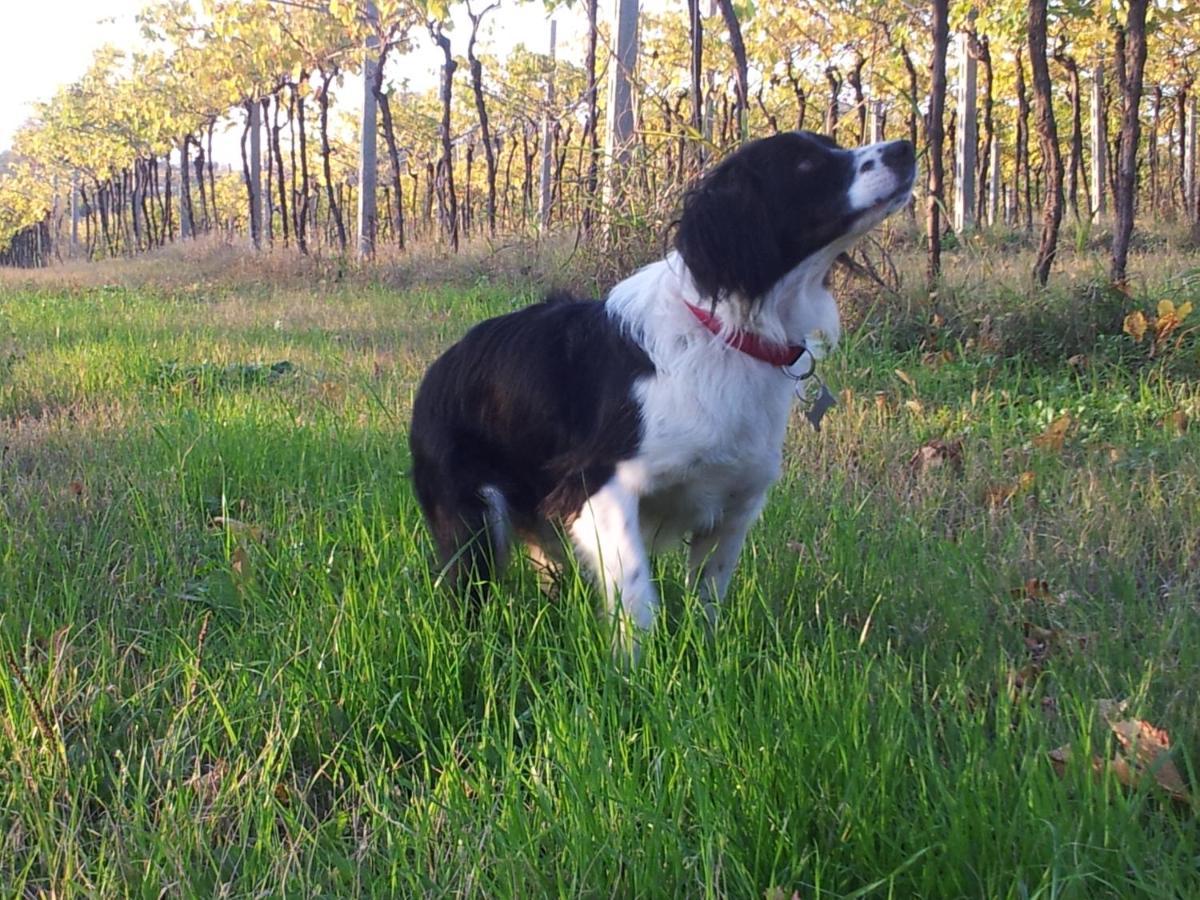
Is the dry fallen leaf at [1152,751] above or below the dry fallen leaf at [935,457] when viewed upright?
above

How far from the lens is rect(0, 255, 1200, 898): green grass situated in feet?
4.70

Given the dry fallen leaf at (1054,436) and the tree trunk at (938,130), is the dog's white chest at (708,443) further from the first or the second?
the tree trunk at (938,130)

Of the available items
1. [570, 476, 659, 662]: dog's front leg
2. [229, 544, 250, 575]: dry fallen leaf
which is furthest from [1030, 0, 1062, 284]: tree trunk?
[229, 544, 250, 575]: dry fallen leaf

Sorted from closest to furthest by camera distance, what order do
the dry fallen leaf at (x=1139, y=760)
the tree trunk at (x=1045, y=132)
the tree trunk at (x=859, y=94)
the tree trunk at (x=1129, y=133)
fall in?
the dry fallen leaf at (x=1139, y=760), the tree trunk at (x=1129, y=133), the tree trunk at (x=1045, y=132), the tree trunk at (x=859, y=94)

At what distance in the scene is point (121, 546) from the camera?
9.52ft

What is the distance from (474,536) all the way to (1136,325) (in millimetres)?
3495

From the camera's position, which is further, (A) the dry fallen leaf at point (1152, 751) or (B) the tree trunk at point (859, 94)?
(B) the tree trunk at point (859, 94)

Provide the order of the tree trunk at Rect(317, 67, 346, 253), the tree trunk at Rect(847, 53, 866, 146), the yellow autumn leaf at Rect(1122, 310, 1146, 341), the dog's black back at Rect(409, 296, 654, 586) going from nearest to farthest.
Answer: the dog's black back at Rect(409, 296, 654, 586), the yellow autumn leaf at Rect(1122, 310, 1146, 341), the tree trunk at Rect(847, 53, 866, 146), the tree trunk at Rect(317, 67, 346, 253)

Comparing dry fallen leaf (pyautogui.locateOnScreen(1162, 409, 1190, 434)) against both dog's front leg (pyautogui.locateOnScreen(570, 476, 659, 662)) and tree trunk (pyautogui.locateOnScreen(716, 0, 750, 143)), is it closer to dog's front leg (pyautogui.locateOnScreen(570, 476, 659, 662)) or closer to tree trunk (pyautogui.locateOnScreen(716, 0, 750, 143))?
dog's front leg (pyautogui.locateOnScreen(570, 476, 659, 662))

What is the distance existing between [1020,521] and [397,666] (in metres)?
2.08

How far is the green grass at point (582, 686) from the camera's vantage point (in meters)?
1.43

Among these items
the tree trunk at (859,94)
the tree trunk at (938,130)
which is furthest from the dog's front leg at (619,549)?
the tree trunk at (859,94)

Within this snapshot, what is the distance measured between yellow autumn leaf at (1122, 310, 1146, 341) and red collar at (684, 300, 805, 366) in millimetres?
2855

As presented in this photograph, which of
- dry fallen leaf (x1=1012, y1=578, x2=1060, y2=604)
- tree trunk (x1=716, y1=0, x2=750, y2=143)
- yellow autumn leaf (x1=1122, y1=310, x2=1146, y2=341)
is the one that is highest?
tree trunk (x1=716, y1=0, x2=750, y2=143)
